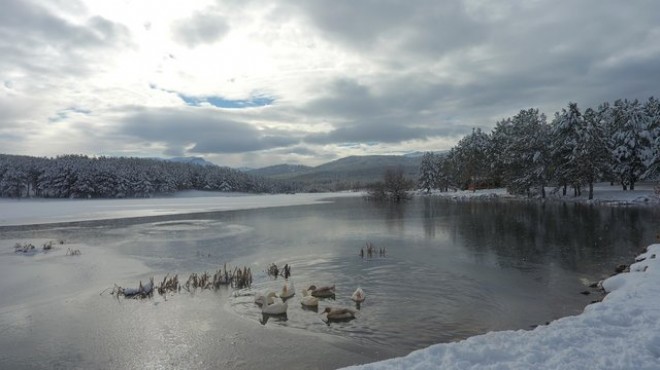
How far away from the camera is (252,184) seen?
159875 millimetres

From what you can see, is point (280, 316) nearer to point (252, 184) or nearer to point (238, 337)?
point (238, 337)

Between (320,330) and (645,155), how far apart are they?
59546 mm

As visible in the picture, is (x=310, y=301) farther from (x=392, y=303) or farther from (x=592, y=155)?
(x=592, y=155)

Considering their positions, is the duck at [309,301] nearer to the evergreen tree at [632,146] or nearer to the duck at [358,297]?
the duck at [358,297]

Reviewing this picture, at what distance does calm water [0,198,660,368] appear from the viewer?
40.8 feet

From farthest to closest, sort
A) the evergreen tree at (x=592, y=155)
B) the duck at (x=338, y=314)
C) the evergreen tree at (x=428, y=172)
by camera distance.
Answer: the evergreen tree at (x=428, y=172) < the evergreen tree at (x=592, y=155) < the duck at (x=338, y=314)

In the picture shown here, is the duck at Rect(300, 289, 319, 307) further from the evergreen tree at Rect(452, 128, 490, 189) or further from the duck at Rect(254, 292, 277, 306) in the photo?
the evergreen tree at Rect(452, 128, 490, 189)

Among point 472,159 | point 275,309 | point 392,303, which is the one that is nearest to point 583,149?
point 472,159

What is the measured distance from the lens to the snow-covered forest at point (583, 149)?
54.9 metres

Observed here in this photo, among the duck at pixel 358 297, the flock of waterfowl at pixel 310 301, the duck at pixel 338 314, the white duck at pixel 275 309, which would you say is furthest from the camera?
the duck at pixel 358 297

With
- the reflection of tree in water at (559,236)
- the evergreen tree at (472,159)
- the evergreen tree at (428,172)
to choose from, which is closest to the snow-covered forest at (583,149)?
the evergreen tree at (472,159)

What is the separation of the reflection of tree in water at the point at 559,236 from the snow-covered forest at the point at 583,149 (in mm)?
15549

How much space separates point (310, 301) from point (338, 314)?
162 centimetres

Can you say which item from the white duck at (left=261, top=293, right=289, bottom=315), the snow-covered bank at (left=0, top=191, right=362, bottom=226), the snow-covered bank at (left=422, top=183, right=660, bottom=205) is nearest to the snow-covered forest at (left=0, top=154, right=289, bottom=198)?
the snow-covered bank at (left=0, top=191, right=362, bottom=226)
